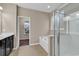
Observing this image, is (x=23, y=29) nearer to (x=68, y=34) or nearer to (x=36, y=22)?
(x=36, y=22)

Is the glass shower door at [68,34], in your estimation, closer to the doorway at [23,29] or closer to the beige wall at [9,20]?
the doorway at [23,29]

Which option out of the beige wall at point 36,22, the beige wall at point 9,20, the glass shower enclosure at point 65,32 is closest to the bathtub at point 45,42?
the beige wall at point 36,22

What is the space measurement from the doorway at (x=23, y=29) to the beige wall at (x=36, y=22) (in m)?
0.09

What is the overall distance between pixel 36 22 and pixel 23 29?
37 centimetres

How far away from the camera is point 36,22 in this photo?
256 centimetres

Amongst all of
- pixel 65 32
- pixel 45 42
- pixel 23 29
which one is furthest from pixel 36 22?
pixel 65 32

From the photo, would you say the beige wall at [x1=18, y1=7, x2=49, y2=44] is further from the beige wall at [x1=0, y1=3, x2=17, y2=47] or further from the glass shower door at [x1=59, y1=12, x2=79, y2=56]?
the glass shower door at [x1=59, y1=12, x2=79, y2=56]

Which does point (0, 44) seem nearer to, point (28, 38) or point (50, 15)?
point (28, 38)

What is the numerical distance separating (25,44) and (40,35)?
1.25 feet

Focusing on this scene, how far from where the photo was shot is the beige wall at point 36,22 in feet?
7.92

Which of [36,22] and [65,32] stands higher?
[36,22]

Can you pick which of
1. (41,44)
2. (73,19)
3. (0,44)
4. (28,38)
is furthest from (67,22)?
(0,44)

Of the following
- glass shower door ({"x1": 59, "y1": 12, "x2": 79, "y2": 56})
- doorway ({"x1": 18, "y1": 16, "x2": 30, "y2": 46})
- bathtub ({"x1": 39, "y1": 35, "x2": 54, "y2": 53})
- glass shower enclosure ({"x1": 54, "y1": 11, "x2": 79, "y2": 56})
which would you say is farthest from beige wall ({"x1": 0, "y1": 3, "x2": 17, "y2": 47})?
glass shower door ({"x1": 59, "y1": 12, "x2": 79, "y2": 56})

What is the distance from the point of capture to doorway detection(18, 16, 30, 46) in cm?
236
